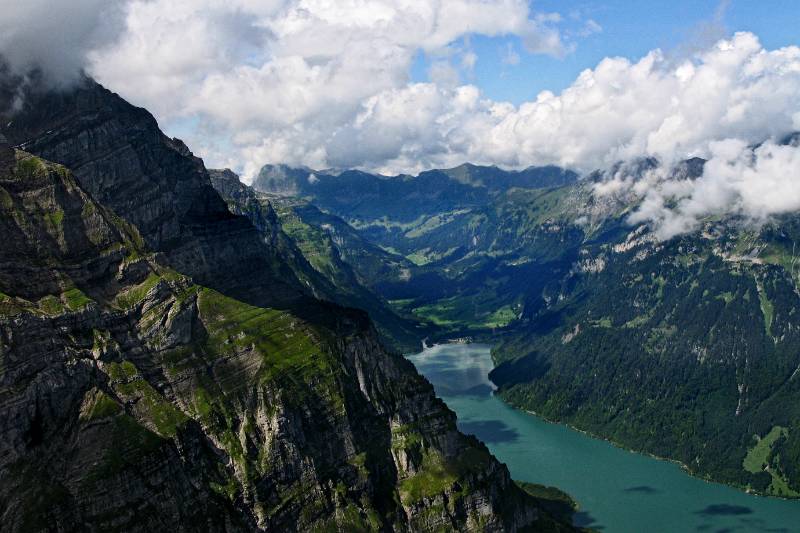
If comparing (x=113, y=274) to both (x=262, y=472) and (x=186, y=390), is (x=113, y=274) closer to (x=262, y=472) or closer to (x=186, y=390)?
(x=186, y=390)

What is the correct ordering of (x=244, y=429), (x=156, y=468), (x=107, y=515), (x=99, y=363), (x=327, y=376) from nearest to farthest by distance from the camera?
(x=107, y=515)
(x=156, y=468)
(x=99, y=363)
(x=244, y=429)
(x=327, y=376)

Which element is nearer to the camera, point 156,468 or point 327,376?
point 156,468

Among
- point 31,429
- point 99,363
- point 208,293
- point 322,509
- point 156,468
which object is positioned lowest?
point 322,509

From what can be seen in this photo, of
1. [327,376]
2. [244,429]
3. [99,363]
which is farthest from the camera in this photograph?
[327,376]

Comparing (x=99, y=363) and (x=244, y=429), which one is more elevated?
(x=99, y=363)

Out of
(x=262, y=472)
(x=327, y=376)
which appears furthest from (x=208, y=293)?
(x=262, y=472)

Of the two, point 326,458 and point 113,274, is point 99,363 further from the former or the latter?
point 326,458
